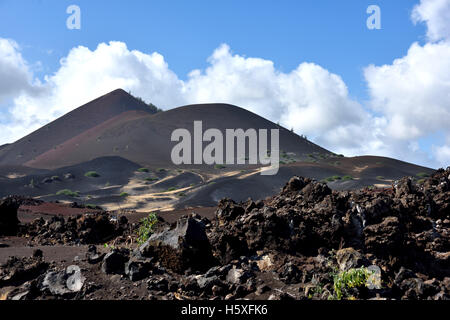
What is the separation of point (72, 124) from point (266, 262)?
12340 centimetres

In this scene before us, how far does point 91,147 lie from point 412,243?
88521 mm

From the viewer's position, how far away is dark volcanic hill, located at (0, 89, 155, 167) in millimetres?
102625

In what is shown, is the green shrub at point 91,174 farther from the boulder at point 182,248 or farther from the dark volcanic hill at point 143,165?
the boulder at point 182,248

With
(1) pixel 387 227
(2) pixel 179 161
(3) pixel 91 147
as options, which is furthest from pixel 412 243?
(3) pixel 91 147

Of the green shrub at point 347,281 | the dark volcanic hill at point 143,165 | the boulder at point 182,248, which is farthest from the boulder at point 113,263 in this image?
the dark volcanic hill at point 143,165

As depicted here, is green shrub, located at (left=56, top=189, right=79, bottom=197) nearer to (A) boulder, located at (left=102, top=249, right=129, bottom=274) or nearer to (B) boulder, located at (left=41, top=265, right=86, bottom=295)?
(A) boulder, located at (left=102, top=249, right=129, bottom=274)

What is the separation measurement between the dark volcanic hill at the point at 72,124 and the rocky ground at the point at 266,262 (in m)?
98.8

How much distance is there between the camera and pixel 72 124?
121m

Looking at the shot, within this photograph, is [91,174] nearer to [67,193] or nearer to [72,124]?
[67,193]

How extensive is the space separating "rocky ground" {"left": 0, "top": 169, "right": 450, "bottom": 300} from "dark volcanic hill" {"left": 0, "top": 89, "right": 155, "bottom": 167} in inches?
3889

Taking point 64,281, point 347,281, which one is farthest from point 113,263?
point 347,281

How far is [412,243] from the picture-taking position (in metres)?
9.11

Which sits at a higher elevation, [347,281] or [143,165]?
Result: [143,165]
